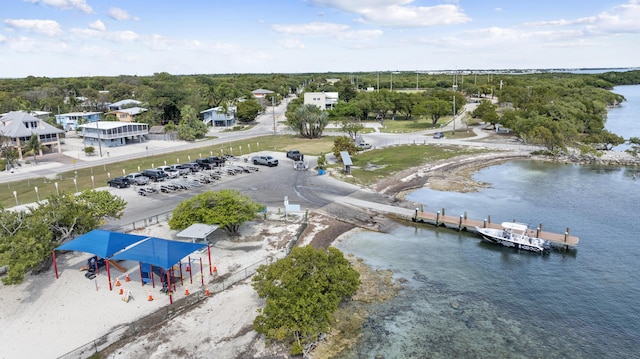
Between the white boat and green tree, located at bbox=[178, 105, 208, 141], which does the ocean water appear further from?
green tree, located at bbox=[178, 105, 208, 141]

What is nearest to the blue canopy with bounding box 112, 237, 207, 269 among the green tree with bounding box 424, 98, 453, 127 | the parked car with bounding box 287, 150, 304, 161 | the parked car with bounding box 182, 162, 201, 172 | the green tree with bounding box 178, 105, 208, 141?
the parked car with bounding box 182, 162, 201, 172

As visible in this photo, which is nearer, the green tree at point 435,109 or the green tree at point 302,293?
the green tree at point 302,293

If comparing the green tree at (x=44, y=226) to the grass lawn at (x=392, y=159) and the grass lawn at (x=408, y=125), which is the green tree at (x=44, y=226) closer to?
the grass lawn at (x=392, y=159)

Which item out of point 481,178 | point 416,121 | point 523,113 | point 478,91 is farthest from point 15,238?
point 478,91

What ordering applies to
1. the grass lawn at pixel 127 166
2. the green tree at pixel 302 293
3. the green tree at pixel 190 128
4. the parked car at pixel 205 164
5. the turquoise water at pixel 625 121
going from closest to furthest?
1. the green tree at pixel 302 293
2. the grass lawn at pixel 127 166
3. the parked car at pixel 205 164
4. the green tree at pixel 190 128
5. the turquoise water at pixel 625 121

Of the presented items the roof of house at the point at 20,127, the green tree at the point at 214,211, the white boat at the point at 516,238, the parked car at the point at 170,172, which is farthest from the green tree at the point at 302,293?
the roof of house at the point at 20,127

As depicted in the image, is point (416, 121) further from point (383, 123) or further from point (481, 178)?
point (481, 178)

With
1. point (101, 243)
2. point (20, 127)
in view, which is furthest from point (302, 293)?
point (20, 127)
